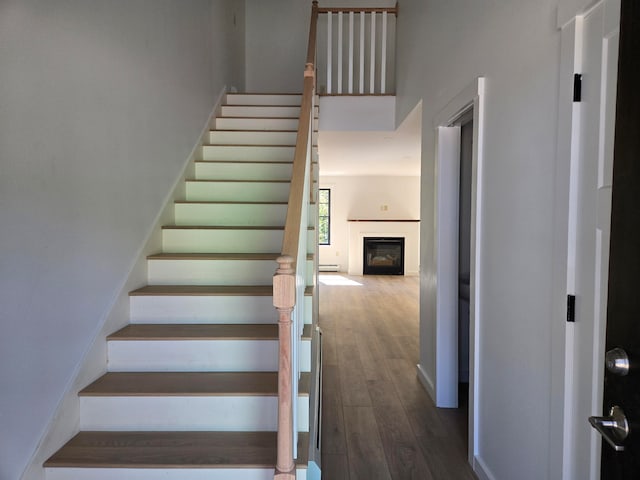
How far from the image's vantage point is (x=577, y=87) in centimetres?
133

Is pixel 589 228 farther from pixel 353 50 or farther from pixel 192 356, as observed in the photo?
pixel 353 50

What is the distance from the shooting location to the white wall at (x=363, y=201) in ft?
31.8

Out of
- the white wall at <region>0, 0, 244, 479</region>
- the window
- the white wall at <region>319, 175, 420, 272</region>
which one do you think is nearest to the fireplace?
the white wall at <region>319, 175, 420, 272</region>

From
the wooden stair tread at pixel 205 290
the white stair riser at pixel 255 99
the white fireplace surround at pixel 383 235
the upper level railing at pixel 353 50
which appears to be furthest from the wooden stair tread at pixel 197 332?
the white fireplace surround at pixel 383 235

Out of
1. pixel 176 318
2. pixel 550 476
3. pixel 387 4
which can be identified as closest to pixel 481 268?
pixel 550 476

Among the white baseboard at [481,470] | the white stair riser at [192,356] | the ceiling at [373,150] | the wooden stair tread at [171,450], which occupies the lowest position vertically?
the white baseboard at [481,470]

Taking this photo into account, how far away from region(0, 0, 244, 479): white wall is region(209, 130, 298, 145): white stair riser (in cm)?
102

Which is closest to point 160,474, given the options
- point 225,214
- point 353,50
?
point 225,214

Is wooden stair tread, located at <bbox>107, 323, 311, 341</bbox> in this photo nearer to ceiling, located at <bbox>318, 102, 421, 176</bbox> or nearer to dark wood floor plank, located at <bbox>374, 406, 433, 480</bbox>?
dark wood floor plank, located at <bbox>374, 406, 433, 480</bbox>

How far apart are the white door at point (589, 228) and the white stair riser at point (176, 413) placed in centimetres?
108

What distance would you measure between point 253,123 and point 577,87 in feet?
10.2

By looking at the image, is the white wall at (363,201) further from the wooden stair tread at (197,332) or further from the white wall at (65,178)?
the wooden stair tread at (197,332)

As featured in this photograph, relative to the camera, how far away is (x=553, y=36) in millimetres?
1458

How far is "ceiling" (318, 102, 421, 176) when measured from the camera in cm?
480
